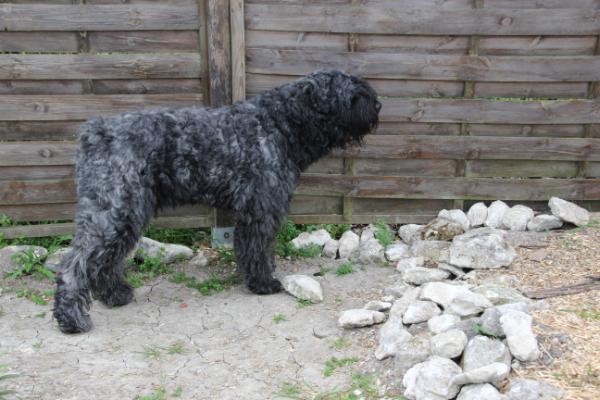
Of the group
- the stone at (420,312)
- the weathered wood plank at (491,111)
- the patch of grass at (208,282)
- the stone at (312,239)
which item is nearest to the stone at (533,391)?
the stone at (420,312)

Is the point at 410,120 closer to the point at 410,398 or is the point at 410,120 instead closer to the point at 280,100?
the point at 280,100

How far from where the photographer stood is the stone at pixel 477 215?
5562mm

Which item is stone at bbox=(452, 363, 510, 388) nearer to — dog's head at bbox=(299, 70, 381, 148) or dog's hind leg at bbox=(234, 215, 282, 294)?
dog's hind leg at bbox=(234, 215, 282, 294)

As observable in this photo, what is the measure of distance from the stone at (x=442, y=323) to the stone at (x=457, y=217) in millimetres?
1916

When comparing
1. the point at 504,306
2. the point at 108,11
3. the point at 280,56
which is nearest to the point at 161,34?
the point at 108,11

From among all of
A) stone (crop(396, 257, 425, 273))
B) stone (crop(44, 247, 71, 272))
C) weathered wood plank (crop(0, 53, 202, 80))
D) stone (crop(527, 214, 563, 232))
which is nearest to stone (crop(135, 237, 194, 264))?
stone (crop(44, 247, 71, 272))

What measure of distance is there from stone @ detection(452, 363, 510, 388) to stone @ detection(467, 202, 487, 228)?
2573mm

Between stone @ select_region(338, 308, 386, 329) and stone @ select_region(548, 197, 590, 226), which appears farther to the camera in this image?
stone @ select_region(548, 197, 590, 226)

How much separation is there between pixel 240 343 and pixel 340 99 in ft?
6.38

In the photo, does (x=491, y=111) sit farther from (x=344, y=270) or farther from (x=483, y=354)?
(x=483, y=354)

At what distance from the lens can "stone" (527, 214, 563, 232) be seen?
5.45 m

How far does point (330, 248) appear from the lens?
551cm

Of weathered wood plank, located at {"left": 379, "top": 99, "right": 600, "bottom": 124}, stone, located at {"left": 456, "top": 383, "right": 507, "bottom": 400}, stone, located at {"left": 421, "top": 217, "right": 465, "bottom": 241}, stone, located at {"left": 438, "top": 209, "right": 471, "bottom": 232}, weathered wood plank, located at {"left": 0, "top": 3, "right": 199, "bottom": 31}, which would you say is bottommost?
stone, located at {"left": 456, "top": 383, "right": 507, "bottom": 400}

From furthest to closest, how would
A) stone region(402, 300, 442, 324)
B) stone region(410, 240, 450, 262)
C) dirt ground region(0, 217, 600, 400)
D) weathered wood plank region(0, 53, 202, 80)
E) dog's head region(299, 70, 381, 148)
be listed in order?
1. stone region(410, 240, 450, 262)
2. weathered wood plank region(0, 53, 202, 80)
3. dog's head region(299, 70, 381, 148)
4. stone region(402, 300, 442, 324)
5. dirt ground region(0, 217, 600, 400)
